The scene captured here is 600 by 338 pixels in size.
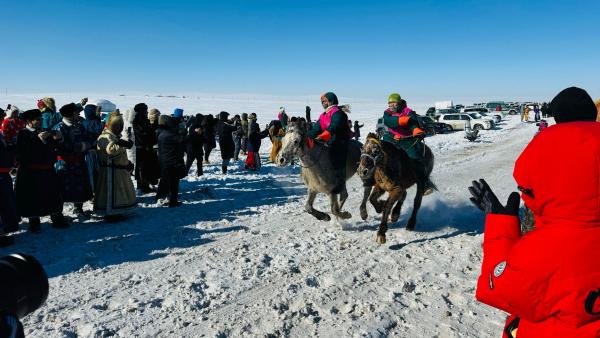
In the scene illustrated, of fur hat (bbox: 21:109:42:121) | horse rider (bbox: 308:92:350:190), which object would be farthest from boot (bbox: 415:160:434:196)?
fur hat (bbox: 21:109:42:121)

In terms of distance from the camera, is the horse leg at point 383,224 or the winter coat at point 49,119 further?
the winter coat at point 49,119

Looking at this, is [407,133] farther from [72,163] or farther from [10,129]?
[10,129]

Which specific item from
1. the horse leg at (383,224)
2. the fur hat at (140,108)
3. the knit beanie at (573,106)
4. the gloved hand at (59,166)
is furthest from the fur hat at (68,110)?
the knit beanie at (573,106)

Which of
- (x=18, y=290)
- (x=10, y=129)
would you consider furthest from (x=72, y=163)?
(x=18, y=290)

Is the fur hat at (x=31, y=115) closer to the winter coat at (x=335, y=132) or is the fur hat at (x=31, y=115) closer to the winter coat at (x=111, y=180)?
the winter coat at (x=111, y=180)

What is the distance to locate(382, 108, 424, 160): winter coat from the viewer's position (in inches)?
279

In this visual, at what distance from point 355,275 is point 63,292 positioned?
11.0 feet

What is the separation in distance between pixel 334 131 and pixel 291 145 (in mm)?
952

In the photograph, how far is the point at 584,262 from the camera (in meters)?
1.49

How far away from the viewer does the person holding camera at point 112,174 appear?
24.3ft

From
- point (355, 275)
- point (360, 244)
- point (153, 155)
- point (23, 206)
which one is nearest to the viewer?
point (355, 275)

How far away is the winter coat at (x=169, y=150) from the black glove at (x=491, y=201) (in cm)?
747

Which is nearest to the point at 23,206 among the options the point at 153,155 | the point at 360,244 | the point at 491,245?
the point at 153,155

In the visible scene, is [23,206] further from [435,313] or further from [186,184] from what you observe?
[435,313]
